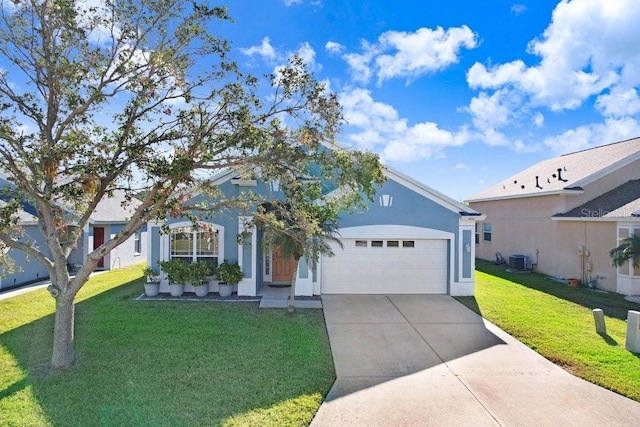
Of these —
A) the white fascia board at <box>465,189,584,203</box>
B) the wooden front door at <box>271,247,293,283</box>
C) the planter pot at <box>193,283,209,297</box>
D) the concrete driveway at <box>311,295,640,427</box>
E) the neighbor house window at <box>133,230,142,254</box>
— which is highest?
the white fascia board at <box>465,189,584,203</box>

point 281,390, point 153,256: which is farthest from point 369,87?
point 281,390

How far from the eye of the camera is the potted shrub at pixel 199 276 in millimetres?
A: 12953

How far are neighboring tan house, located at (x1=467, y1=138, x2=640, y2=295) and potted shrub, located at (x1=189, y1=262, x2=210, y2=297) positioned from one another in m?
16.3

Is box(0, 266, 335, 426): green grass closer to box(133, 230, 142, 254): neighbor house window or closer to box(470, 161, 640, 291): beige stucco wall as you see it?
box(133, 230, 142, 254): neighbor house window

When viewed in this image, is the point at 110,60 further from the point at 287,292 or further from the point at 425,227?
the point at 425,227

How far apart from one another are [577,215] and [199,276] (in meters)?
17.0

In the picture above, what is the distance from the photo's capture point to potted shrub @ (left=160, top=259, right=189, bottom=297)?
12.9m

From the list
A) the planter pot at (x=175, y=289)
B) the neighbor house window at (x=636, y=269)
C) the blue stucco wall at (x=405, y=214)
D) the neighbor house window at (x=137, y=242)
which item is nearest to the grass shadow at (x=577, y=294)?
the neighbor house window at (x=636, y=269)

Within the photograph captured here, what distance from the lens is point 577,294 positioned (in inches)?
565

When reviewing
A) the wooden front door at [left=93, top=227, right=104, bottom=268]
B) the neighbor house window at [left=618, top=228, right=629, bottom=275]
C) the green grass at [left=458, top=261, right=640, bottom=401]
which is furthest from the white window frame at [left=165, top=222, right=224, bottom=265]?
the neighbor house window at [left=618, top=228, right=629, bottom=275]

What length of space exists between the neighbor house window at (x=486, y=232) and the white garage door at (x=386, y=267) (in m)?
11.8

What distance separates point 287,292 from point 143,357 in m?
6.87

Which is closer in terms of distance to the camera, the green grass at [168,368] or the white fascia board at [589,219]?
the green grass at [168,368]

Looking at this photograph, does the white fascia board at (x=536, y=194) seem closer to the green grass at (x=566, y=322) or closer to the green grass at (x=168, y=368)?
the green grass at (x=566, y=322)
